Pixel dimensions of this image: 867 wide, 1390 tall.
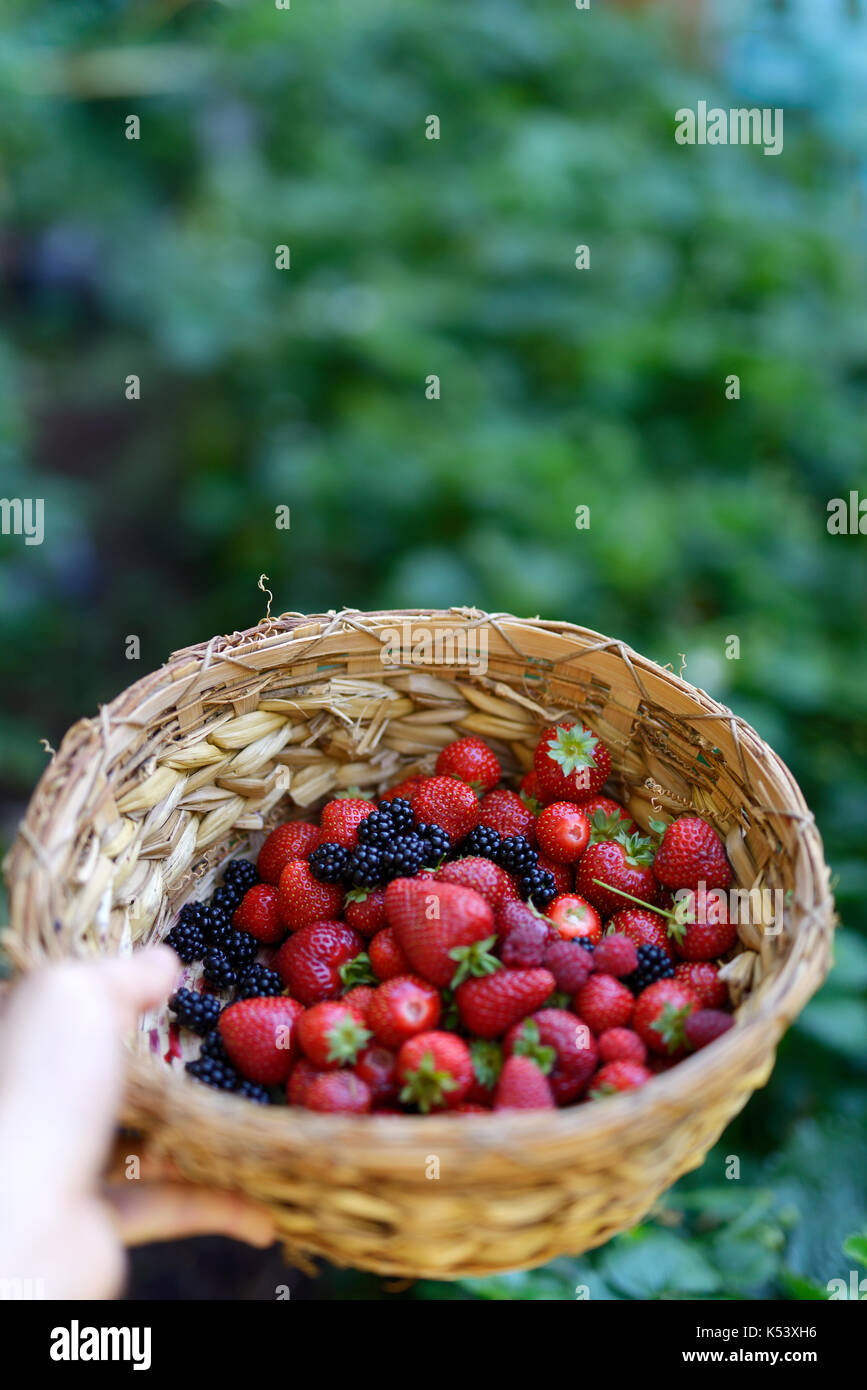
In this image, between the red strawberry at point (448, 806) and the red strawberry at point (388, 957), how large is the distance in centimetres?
21

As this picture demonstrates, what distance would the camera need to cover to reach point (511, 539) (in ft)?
11.3

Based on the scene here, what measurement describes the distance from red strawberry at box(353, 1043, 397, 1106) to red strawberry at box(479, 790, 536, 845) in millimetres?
417

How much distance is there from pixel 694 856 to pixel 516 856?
9.7 inches

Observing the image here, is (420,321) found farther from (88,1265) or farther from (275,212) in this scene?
(88,1265)

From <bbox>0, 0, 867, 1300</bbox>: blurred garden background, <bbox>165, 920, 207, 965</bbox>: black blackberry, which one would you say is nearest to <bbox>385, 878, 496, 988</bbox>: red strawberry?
<bbox>165, 920, 207, 965</bbox>: black blackberry

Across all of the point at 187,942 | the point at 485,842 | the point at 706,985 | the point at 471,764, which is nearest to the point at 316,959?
the point at 187,942

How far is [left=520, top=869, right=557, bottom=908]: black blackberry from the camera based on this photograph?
152cm

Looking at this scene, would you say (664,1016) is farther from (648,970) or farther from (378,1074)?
(378,1074)

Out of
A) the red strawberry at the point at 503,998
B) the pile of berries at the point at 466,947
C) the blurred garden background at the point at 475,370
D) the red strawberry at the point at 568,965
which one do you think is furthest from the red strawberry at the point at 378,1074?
the blurred garden background at the point at 475,370

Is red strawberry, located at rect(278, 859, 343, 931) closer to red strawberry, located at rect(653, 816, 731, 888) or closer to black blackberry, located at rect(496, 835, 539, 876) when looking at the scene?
black blackberry, located at rect(496, 835, 539, 876)

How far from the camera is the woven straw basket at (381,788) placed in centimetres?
104

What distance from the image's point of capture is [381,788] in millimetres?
1785

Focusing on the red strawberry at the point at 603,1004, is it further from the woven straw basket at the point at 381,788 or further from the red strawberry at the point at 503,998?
the woven straw basket at the point at 381,788

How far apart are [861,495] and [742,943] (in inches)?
109
